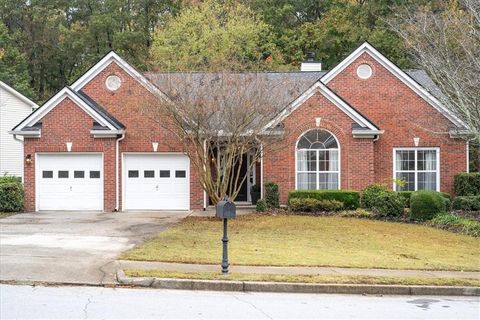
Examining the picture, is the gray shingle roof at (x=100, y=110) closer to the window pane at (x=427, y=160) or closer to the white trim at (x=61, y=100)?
the white trim at (x=61, y=100)

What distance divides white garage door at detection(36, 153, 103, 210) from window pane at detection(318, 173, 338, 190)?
29.5ft

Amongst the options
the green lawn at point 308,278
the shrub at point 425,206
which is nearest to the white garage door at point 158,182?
the shrub at point 425,206

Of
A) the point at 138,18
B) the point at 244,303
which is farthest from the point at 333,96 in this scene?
the point at 138,18

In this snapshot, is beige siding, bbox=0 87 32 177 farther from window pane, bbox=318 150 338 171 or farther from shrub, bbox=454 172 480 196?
shrub, bbox=454 172 480 196

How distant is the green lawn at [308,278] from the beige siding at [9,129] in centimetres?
3005

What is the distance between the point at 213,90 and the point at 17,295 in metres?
11.2

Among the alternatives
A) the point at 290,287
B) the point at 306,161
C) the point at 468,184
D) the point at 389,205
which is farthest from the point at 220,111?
the point at 468,184

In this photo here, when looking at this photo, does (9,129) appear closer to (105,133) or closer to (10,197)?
(10,197)

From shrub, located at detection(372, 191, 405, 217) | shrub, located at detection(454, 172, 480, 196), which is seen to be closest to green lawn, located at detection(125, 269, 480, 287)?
shrub, located at detection(372, 191, 405, 217)

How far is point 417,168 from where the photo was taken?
25.8m

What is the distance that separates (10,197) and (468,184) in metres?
18.4

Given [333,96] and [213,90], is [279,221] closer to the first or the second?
[213,90]

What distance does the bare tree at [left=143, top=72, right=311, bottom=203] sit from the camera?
→ 19.3m

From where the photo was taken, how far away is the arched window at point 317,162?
24.8 m
